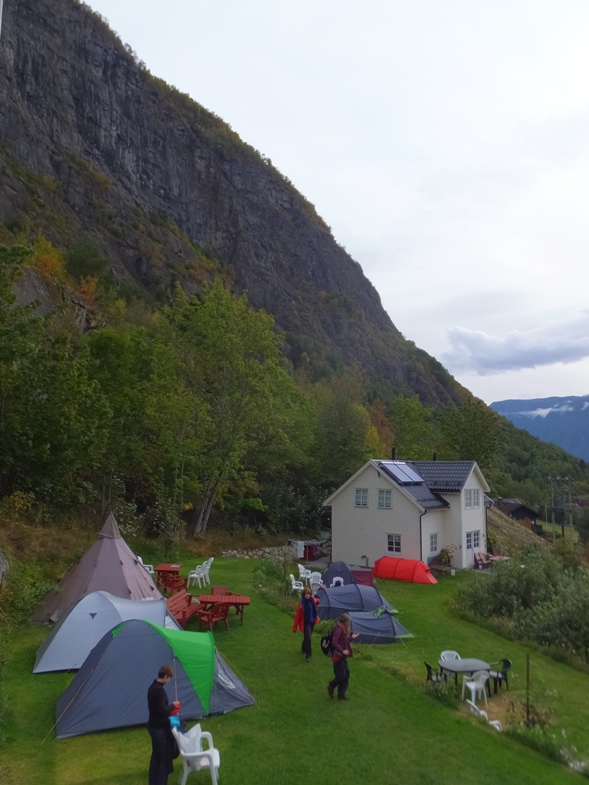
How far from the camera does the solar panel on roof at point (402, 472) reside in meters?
29.5

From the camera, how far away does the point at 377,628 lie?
50.6 feet

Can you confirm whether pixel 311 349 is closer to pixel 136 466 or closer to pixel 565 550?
pixel 136 466

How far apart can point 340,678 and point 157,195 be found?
90863mm

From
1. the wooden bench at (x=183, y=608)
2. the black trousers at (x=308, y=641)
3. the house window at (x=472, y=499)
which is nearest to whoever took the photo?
the black trousers at (x=308, y=641)

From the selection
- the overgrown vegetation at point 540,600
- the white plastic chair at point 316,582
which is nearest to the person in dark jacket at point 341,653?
the white plastic chair at point 316,582

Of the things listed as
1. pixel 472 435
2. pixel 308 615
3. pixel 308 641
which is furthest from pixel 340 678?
pixel 472 435

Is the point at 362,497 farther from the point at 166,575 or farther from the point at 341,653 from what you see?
the point at 341,653

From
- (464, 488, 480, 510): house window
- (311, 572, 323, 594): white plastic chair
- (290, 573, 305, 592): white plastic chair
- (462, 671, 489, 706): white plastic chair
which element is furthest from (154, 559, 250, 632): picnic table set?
(464, 488, 480, 510): house window

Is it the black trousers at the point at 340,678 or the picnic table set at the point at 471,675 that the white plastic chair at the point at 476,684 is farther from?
the black trousers at the point at 340,678

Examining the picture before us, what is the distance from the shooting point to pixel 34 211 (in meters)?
55.7

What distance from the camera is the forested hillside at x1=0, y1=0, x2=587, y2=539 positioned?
68.0 ft

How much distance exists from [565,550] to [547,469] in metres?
86.7

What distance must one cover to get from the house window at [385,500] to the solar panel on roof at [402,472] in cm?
97

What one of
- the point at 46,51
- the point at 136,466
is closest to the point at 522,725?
the point at 136,466
